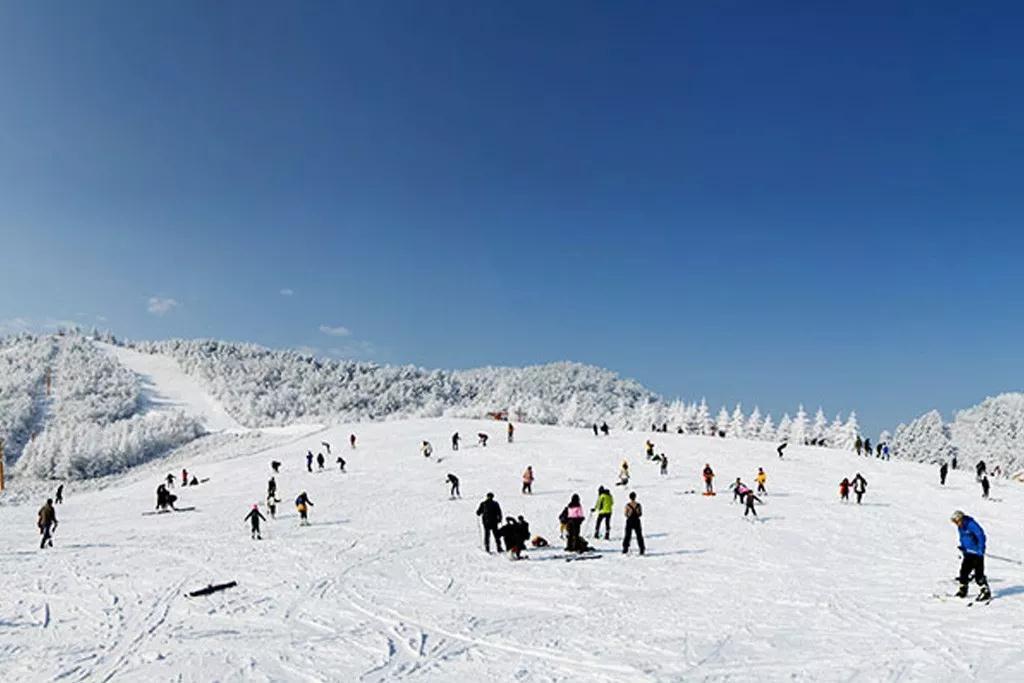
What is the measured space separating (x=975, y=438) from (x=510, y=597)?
532ft

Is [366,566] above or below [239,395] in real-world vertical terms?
below

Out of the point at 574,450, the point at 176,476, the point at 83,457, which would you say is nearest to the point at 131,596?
the point at 574,450

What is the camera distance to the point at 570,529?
17719mm

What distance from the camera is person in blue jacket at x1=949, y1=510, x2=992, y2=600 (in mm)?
12141

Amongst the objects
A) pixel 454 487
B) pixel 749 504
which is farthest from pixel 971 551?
pixel 454 487

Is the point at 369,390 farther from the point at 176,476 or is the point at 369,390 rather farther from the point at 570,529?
the point at 570,529

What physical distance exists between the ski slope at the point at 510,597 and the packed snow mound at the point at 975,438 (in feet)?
291

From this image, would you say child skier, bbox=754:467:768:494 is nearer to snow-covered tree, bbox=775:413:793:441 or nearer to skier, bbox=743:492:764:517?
skier, bbox=743:492:764:517

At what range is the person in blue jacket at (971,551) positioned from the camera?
39.8 feet

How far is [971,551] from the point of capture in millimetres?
12242

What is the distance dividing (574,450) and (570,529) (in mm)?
27470

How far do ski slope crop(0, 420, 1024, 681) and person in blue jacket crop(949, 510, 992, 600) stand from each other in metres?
0.47

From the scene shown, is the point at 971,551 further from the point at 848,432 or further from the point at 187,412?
the point at 187,412

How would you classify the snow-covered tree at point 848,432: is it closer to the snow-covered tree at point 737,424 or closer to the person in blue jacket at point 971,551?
the snow-covered tree at point 737,424
